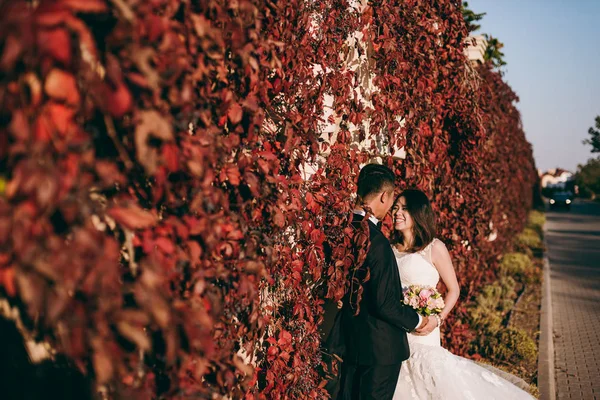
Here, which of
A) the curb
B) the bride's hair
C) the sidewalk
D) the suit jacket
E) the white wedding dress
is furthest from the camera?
the sidewalk

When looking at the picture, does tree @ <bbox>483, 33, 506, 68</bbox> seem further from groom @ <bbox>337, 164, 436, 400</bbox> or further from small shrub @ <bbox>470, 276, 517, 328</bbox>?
groom @ <bbox>337, 164, 436, 400</bbox>

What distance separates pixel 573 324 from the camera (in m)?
8.07

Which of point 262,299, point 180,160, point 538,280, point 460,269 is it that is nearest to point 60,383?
point 180,160

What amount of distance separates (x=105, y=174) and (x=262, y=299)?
167 centimetres

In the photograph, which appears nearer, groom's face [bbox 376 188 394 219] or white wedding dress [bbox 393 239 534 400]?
groom's face [bbox 376 188 394 219]

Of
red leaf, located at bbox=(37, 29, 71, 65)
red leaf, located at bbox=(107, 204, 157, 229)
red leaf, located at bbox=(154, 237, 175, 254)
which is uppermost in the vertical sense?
red leaf, located at bbox=(37, 29, 71, 65)

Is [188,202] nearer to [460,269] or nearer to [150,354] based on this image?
[150,354]

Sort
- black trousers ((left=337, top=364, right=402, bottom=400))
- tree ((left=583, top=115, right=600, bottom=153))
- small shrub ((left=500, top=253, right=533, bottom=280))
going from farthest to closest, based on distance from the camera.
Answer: tree ((left=583, top=115, right=600, bottom=153)) < small shrub ((left=500, top=253, right=533, bottom=280)) < black trousers ((left=337, top=364, right=402, bottom=400))

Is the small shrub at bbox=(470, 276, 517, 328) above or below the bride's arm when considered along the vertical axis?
below

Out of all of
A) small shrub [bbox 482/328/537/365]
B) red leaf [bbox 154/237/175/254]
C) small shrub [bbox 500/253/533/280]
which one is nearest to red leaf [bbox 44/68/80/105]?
red leaf [bbox 154/237/175/254]

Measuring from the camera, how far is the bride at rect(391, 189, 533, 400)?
3521 mm

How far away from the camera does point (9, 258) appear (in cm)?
95

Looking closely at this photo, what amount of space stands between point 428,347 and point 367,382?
0.78 meters

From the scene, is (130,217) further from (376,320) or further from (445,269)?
(445,269)
